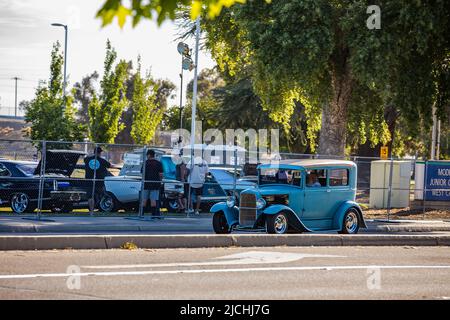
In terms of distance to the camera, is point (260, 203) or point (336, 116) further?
point (336, 116)

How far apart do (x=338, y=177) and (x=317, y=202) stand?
3.23 feet

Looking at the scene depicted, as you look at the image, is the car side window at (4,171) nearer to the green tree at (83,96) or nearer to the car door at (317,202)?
the car door at (317,202)

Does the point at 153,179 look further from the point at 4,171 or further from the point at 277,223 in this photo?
the point at 277,223

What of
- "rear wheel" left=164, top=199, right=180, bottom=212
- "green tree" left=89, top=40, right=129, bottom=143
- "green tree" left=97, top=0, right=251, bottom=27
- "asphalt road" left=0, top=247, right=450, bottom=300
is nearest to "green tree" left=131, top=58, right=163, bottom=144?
"green tree" left=89, top=40, right=129, bottom=143

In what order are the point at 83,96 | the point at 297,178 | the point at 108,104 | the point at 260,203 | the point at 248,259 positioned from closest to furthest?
the point at 248,259
the point at 260,203
the point at 297,178
the point at 108,104
the point at 83,96

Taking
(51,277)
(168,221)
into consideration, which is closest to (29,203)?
(168,221)

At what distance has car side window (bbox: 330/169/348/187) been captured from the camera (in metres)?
19.3

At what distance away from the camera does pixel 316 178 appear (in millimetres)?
18984

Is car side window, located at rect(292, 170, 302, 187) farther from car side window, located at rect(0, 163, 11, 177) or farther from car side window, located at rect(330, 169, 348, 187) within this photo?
car side window, located at rect(0, 163, 11, 177)

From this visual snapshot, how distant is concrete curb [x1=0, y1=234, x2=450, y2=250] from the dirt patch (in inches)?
360

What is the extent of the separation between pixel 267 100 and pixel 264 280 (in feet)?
65.5

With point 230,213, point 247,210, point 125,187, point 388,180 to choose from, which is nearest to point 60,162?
point 125,187
